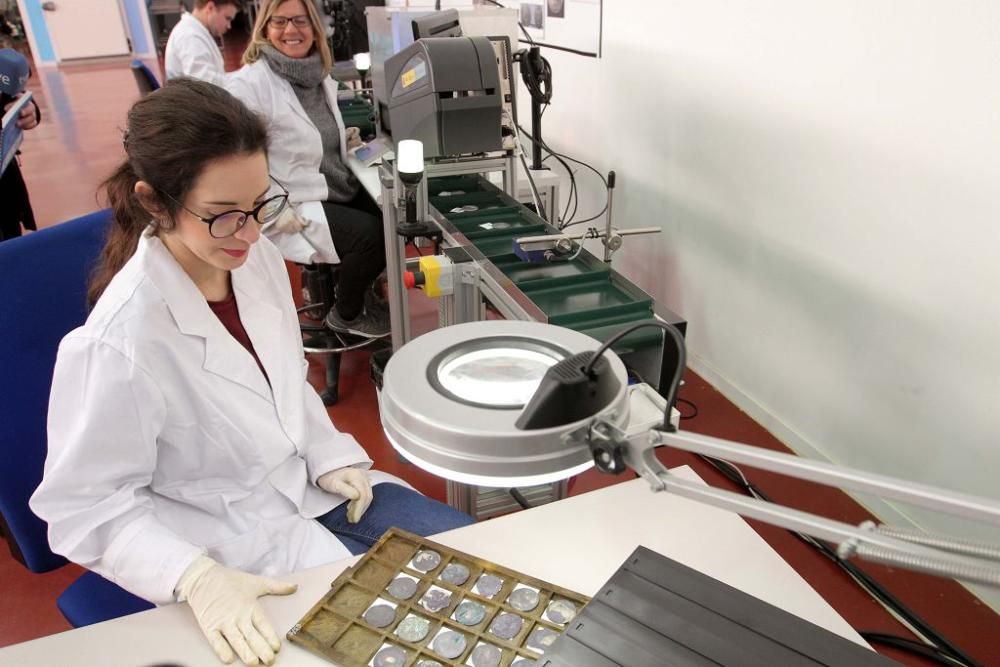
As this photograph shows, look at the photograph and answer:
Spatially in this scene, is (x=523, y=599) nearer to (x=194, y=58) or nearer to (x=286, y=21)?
(x=286, y=21)

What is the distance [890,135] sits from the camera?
5.50 feet

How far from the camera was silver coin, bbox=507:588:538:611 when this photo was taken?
0.85 m

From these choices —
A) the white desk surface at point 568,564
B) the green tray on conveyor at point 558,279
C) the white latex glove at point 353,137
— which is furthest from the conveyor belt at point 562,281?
the white latex glove at point 353,137

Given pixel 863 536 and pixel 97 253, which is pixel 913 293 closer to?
pixel 863 536

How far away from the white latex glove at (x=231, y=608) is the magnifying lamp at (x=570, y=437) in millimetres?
385

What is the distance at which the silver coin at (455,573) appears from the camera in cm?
88

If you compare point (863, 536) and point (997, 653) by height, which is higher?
point (863, 536)

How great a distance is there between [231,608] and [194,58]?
9.85ft

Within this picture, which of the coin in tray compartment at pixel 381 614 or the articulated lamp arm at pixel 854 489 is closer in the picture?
the articulated lamp arm at pixel 854 489

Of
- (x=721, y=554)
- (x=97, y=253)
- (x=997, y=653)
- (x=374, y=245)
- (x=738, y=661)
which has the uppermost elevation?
(x=97, y=253)

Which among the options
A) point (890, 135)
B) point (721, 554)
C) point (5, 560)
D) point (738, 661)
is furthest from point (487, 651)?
point (5, 560)

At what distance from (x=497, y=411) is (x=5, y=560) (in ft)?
6.22

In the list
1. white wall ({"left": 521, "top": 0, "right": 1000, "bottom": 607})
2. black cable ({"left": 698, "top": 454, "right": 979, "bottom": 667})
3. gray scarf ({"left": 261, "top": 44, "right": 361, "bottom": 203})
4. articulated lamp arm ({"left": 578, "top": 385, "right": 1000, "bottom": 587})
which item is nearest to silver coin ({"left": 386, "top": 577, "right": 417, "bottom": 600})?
articulated lamp arm ({"left": 578, "top": 385, "right": 1000, "bottom": 587})

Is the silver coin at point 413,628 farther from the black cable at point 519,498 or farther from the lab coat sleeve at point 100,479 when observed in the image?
the black cable at point 519,498
